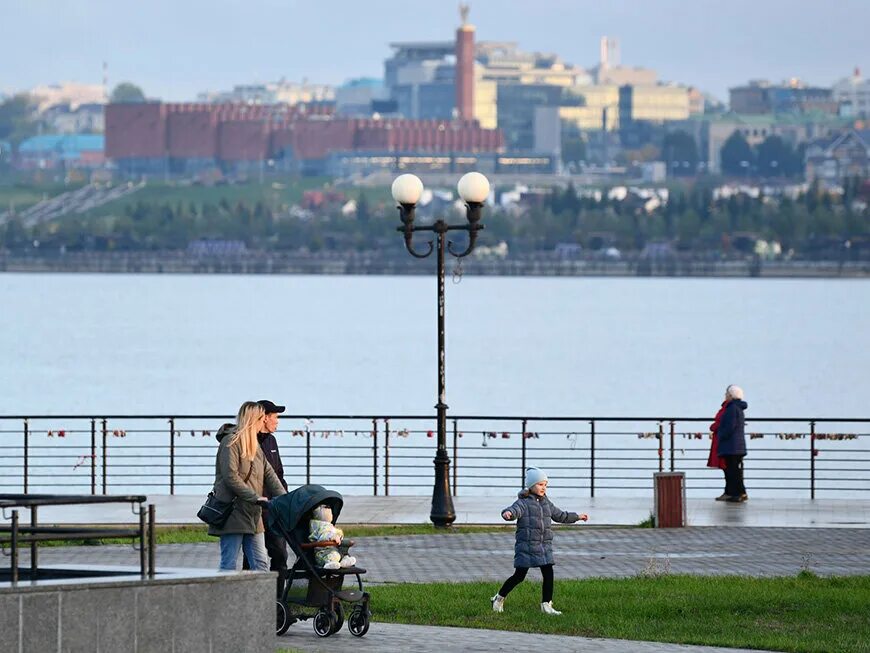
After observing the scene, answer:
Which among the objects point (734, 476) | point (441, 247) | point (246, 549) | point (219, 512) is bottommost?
point (734, 476)

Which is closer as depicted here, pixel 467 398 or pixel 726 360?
pixel 467 398

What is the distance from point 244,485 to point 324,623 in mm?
1048

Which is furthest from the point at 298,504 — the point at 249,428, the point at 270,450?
the point at 270,450

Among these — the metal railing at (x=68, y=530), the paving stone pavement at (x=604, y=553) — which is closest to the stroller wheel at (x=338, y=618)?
the metal railing at (x=68, y=530)

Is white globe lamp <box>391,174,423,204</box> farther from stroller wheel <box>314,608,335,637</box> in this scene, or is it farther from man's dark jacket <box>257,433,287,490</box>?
stroller wheel <box>314,608,335,637</box>

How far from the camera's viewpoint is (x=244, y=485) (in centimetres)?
1477

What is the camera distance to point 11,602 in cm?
1179

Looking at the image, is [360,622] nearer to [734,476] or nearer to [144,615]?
[144,615]

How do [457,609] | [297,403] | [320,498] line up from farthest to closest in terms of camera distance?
1. [297,403]
2. [457,609]
3. [320,498]

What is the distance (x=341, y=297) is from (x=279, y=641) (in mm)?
173646

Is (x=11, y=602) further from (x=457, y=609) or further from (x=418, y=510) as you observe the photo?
(x=418, y=510)

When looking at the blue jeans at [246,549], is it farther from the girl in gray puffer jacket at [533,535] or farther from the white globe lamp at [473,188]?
the white globe lamp at [473,188]

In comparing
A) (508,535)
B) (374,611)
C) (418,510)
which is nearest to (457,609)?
(374,611)

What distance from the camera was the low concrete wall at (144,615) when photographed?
1188 cm
